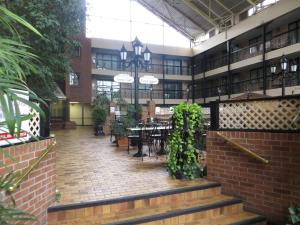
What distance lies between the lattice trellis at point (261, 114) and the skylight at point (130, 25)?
1945 cm

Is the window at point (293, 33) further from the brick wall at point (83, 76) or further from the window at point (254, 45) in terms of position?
the brick wall at point (83, 76)

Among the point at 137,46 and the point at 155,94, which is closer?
the point at 137,46

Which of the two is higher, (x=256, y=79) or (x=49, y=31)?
(x=256, y=79)

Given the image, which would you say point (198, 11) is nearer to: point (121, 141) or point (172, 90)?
point (172, 90)

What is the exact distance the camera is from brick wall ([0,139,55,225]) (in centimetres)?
265

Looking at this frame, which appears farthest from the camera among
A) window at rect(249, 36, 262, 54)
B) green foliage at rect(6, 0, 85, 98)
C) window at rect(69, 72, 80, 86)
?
window at rect(69, 72, 80, 86)

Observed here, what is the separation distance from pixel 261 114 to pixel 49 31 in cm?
602

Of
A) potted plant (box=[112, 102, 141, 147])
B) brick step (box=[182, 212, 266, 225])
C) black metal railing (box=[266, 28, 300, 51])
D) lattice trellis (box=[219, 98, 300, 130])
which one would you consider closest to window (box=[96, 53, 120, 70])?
black metal railing (box=[266, 28, 300, 51])

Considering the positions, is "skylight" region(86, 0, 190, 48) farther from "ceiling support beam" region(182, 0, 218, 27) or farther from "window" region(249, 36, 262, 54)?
"window" region(249, 36, 262, 54)

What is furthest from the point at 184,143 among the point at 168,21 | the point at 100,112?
the point at 168,21

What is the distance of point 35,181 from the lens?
117 inches

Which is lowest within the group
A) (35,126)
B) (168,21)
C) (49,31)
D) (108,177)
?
(108,177)

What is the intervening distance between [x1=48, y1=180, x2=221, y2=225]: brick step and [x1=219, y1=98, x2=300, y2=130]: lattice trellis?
1078 millimetres

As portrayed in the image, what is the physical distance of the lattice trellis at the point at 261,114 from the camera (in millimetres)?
3457
